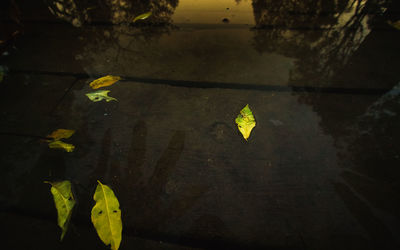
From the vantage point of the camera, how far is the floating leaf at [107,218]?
27.1 inches

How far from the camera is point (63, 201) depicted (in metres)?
0.78

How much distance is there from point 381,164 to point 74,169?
133 cm

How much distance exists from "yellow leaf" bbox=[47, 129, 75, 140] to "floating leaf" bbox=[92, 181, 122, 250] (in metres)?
0.38

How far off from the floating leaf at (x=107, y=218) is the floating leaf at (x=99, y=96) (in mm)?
560

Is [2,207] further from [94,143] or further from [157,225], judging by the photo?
[157,225]

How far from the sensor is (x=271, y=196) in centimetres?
82

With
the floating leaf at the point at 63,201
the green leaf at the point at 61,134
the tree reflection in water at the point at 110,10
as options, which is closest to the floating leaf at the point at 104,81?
the green leaf at the point at 61,134

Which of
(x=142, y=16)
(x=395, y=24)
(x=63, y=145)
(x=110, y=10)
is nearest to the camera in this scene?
(x=63, y=145)

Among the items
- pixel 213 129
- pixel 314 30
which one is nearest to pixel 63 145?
pixel 213 129

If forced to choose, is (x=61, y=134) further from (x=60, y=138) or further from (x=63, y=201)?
(x=63, y=201)

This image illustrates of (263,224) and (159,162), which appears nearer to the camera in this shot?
(263,224)

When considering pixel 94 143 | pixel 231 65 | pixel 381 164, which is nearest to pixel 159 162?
pixel 94 143

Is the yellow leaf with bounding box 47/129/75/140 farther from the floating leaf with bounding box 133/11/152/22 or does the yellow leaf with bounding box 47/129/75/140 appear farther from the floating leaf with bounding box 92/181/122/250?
the floating leaf with bounding box 133/11/152/22

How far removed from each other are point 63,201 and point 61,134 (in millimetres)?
384
